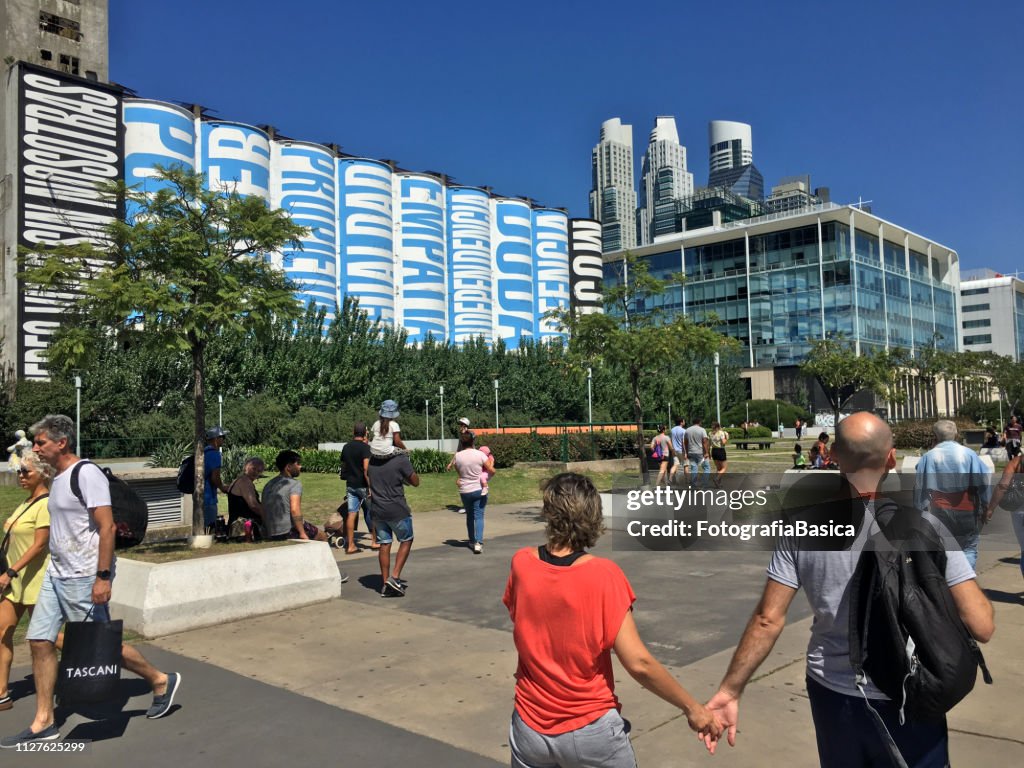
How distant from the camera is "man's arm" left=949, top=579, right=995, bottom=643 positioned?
7.64ft

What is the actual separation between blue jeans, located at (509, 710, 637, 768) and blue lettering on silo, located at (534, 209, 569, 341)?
2579 inches

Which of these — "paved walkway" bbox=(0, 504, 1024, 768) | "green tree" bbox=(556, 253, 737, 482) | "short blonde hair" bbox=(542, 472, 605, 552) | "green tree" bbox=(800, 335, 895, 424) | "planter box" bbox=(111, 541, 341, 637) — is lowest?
"paved walkway" bbox=(0, 504, 1024, 768)

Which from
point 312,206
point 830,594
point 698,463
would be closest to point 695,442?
point 698,463

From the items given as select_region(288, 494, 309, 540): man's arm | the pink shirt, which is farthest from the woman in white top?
the pink shirt

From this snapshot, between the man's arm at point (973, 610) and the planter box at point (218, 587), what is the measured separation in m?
6.20

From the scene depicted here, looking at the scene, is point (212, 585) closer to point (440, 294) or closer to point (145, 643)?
point (145, 643)

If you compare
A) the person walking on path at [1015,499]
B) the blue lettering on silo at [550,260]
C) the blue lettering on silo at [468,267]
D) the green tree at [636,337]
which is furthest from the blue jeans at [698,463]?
the blue lettering on silo at [550,260]

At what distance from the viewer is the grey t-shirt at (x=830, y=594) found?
2.51 metres

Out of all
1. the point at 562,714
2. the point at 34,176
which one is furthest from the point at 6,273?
the point at 562,714

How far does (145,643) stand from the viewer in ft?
21.2

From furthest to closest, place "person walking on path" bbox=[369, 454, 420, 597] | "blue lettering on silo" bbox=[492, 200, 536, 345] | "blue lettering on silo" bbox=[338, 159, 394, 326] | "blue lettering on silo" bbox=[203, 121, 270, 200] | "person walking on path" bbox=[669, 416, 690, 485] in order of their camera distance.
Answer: "blue lettering on silo" bbox=[492, 200, 536, 345] < "blue lettering on silo" bbox=[338, 159, 394, 326] < "blue lettering on silo" bbox=[203, 121, 270, 200] < "person walking on path" bbox=[669, 416, 690, 485] < "person walking on path" bbox=[369, 454, 420, 597]

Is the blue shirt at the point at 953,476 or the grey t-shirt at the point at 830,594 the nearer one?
the grey t-shirt at the point at 830,594

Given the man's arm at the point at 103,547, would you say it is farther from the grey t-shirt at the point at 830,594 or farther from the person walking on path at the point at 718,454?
the person walking on path at the point at 718,454

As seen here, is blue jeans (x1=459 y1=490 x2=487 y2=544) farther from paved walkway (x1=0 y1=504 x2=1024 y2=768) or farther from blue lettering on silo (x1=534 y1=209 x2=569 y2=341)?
blue lettering on silo (x1=534 y1=209 x2=569 y2=341)
